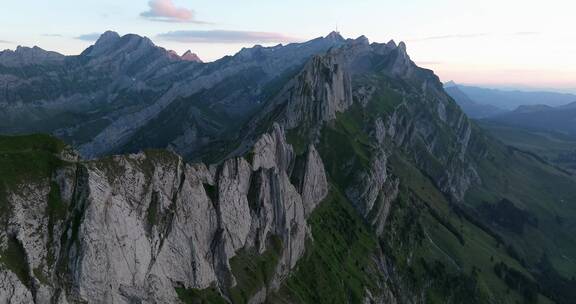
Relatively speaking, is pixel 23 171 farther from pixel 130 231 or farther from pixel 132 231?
pixel 132 231

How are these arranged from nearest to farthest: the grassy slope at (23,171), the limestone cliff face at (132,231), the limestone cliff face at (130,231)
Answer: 1. the grassy slope at (23,171)
2. the limestone cliff face at (130,231)
3. the limestone cliff face at (132,231)

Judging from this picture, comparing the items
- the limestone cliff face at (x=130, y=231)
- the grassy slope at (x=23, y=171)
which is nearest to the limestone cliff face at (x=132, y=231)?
the limestone cliff face at (x=130, y=231)

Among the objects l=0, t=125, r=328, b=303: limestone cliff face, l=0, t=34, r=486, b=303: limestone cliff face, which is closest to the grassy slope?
l=0, t=34, r=486, b=303: limestone cliff face

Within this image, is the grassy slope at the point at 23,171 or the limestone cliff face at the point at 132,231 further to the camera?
the limestone cliff face at the point at 132,231

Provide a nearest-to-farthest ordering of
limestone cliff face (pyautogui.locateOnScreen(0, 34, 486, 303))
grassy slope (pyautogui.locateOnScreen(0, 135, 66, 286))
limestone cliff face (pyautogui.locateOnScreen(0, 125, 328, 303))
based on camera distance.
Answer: grassy slope (pyautogui.locateOnScreen(0, 135, 66, 286)) → limestone cliff face (pyautogui.locateOnScreen(0, 34, 486, 303)) → limestone cliff face (pyautogui.locateOnScreen(0, 125, 328, 303))

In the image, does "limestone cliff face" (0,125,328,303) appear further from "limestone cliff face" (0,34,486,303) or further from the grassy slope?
the grassy slope

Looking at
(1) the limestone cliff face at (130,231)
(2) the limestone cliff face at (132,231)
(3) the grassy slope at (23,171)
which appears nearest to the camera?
(3) the grassy slope at (23,171)

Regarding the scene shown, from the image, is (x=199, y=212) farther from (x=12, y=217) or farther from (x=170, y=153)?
(x=12, y=217)

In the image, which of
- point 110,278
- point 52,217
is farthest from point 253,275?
point 52,217

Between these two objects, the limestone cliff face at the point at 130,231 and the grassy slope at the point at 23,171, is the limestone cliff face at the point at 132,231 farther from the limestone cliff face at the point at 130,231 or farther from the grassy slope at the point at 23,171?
the grassy slope at the point at 23,171
